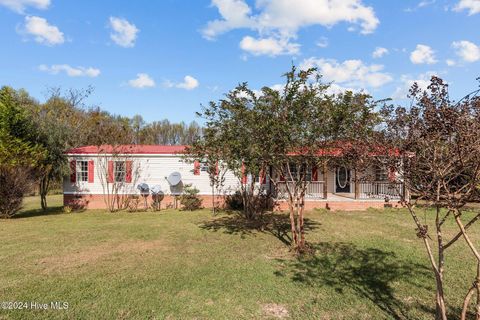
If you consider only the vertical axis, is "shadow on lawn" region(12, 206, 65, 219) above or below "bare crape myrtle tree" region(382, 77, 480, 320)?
below

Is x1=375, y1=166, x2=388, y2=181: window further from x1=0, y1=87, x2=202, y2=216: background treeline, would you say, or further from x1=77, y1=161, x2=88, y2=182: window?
x1=77, y1=161, x2=88, y2=182: window

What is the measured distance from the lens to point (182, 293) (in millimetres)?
5262

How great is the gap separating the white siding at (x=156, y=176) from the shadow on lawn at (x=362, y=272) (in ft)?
30.8

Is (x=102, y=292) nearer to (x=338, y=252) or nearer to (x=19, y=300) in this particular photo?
(x=19, y=300)

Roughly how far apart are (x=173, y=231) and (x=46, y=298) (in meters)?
5.46

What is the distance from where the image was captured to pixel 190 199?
1583cm

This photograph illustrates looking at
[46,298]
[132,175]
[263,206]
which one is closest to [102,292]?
[46,298]

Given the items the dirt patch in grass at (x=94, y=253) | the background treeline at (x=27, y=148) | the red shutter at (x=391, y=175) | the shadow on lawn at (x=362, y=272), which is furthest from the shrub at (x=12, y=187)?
the red shutter at (x=391, y=175)

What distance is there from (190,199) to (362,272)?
10.7 metres

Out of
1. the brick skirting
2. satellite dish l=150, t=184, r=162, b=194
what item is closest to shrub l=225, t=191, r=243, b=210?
the brick skirting

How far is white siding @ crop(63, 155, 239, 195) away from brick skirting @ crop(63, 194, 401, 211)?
31 cm

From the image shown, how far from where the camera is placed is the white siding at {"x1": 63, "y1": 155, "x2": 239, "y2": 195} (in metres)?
16.3

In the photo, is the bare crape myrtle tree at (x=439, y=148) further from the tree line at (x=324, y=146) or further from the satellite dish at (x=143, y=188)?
the satellite dish at (x=143, y=188)

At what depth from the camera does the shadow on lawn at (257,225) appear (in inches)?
399
